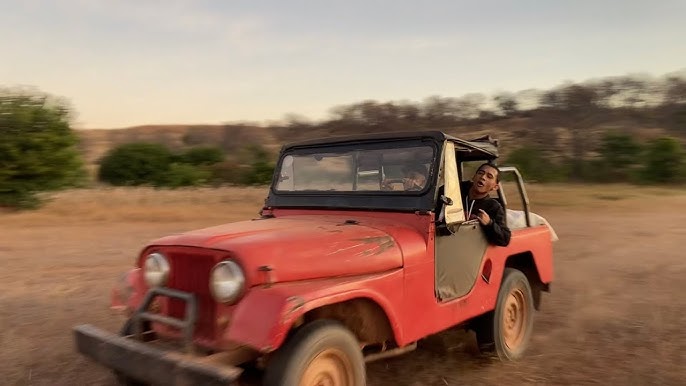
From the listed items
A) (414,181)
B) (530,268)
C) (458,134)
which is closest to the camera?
(414,181)

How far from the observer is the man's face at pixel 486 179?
187 inches

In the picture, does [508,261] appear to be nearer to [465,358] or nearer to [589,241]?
[465,358]

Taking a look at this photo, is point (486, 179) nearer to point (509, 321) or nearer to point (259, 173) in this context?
point (509, 321)

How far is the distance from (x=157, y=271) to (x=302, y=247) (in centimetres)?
91

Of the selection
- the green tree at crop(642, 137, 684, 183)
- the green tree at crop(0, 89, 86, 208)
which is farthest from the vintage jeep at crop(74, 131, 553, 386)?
the green tree at crop(642, 137, 684, 183)

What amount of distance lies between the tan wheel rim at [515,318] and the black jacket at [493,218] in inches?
24.1

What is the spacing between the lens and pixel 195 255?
3311 mm

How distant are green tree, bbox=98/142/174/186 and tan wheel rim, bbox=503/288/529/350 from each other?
26.7 metres

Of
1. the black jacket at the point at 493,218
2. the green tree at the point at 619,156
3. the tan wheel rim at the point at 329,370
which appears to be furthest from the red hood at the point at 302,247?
the green tree at the point at 619,156

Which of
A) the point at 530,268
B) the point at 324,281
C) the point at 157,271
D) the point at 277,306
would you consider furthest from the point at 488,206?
the point at 157,271

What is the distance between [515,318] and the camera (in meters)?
5.23

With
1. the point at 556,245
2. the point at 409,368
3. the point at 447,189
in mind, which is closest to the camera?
the point at 447,189

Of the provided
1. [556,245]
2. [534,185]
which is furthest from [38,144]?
[534,185]

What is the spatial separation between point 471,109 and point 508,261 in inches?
1562
